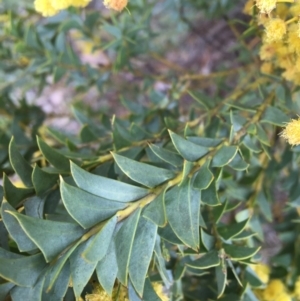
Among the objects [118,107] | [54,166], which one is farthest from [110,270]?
[118,107]

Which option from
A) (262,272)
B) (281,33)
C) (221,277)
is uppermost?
(281,33)

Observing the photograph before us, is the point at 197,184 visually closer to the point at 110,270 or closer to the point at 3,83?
the point at 110,270

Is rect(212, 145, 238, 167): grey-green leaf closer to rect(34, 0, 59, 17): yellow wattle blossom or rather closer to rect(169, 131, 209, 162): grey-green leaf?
rect(169, 131, 209, 162): grey-green leaf

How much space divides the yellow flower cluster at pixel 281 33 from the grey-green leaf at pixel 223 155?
0.16 metres

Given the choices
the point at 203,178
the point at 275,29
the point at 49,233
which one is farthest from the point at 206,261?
the point at 275,29

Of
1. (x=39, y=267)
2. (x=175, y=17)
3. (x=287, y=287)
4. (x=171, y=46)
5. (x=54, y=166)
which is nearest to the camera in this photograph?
(x=39, y=267)

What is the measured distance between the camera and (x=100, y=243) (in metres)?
0.52

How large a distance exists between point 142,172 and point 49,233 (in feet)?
0.49

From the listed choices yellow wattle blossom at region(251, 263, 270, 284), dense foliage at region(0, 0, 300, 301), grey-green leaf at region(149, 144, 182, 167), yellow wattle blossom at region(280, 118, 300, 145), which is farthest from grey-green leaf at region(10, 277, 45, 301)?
yellow wattle blossom at region(251, 263, 270, 284)

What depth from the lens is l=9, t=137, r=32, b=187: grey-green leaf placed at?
2.03 feet

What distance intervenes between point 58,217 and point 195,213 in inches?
7.6

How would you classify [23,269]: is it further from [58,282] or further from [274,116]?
[274,116]

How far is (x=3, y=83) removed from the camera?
121 centimetres

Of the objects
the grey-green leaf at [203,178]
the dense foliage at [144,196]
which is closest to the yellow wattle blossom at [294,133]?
the dense foliage at [144,196]
